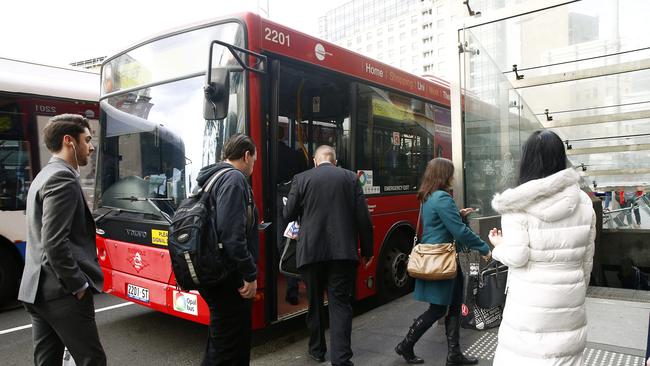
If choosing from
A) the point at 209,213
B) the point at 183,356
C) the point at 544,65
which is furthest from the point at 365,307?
the point at 544,65

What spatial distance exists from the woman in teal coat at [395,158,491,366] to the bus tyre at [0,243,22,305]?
17.1 ft

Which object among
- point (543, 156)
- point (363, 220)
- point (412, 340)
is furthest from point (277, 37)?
point (412, 340)

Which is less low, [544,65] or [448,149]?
[544,65]

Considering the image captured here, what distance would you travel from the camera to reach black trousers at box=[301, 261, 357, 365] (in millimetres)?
3671

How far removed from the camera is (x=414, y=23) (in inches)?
4058

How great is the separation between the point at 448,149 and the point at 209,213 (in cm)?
540

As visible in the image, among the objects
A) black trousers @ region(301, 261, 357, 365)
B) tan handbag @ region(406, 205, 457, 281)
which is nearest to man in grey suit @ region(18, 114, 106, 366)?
black trousers @ region(301, 261, 357, 365)

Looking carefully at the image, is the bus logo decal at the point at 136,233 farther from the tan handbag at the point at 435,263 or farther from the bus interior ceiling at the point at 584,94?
the bus interior ceiling at the point at 584,94

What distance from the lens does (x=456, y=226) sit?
3.58m

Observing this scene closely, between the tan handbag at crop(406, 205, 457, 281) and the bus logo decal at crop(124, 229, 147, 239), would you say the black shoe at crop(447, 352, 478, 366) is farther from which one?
the bus logo decal at crop(124, 229, 147, 239)

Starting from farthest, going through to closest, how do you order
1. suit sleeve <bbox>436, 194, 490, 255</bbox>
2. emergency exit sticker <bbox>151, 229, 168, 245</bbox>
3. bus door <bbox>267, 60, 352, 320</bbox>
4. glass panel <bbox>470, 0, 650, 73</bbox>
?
glass panel <bbox>470, 0, 650, 73</bbox> → bus door <bbox>267, 60, 352, 320</bbox> → emergency exit sticker <bbox>151, 229, 168, 245</bbox> → suit sleeve <bbox>436, 194, 490, 255</bbox>

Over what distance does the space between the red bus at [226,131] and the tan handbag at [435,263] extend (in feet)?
4.30

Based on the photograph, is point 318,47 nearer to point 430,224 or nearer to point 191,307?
point 430,224

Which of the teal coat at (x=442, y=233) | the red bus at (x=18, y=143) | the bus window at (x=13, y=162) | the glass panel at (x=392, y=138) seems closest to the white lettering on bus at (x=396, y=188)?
the glass panel at (x=392, y=138)
